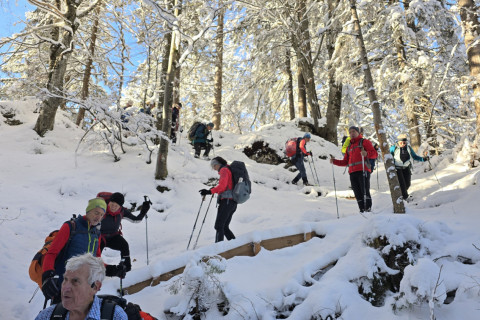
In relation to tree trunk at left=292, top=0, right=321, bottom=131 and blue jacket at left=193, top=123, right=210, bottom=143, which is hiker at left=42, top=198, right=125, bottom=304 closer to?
blue jacket at left=193, top=123, right=210, bottom=143

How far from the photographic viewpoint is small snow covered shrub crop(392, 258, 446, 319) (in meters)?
3.28

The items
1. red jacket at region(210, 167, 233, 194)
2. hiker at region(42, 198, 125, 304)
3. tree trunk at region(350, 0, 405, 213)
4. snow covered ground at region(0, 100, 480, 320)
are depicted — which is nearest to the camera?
hiker at region(42, 198, 125, 304)

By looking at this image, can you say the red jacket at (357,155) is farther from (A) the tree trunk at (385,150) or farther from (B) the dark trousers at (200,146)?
(B) the dark trousers at (200,146)

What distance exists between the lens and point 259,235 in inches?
214

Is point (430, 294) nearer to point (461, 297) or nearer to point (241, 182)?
point (461, 297)

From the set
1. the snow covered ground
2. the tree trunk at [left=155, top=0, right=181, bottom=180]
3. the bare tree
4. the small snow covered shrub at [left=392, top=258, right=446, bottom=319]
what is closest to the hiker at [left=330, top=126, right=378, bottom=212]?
the snow covered ground

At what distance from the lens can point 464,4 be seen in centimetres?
873

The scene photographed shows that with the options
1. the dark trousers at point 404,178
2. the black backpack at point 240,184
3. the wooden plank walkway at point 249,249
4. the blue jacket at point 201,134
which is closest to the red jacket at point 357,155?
the dark trousers at point 404,178

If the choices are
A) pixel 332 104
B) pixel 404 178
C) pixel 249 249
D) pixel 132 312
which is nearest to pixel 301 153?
pixel 404 178

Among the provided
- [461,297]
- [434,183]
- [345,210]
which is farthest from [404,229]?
[434,183]

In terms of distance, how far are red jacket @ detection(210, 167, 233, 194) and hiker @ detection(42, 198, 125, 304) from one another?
2.62 metres

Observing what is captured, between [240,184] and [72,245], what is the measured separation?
3.25 metres

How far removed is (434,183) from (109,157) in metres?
10.4

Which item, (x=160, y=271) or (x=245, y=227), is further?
(x=245, y=227)
